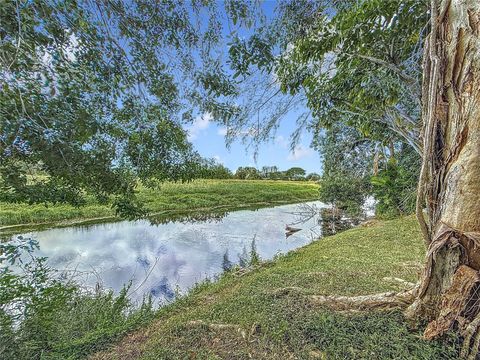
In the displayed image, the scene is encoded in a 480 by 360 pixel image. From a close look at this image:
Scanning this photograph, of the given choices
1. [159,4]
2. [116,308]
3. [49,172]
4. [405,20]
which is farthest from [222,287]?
[405,20]

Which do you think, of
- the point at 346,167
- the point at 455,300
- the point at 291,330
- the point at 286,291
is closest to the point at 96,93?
the point at 291,330

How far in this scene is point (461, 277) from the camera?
5.43ft

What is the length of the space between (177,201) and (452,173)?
13922mm

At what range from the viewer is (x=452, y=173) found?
1.70 m

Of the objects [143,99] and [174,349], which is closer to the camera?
[174,349]

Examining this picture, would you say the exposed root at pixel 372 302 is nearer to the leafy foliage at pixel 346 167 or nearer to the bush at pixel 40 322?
the bush at pixel 40 322

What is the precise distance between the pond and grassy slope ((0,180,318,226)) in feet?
3.40

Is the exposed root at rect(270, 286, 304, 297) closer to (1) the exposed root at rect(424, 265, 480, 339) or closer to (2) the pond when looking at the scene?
(1) the exposed root at rect(424, 265, 480, 339)

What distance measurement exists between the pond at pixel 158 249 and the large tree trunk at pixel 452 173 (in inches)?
152

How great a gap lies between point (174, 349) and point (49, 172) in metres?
1.67

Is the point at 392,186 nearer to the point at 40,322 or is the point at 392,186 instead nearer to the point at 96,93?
the point at 96,93

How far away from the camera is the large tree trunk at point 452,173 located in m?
1.63

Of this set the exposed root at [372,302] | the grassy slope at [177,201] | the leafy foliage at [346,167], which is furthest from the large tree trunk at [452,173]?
the leafy foliage at [346,167]

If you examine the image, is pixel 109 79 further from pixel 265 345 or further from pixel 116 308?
pixel 116 308
